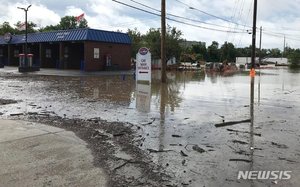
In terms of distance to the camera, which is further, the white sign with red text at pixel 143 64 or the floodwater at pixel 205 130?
the white sign with red text at pixel 143 64

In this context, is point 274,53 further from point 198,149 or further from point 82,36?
point 198,149

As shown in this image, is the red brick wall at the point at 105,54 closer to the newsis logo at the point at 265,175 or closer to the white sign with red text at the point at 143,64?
the white sign with red text at the point at 143,64

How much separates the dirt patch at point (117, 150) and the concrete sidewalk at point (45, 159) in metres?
0.24

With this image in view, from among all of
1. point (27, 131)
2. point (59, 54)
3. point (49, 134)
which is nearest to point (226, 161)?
point (49, 134)

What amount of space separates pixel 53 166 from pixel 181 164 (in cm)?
229

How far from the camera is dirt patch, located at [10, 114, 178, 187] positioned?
5695 mm

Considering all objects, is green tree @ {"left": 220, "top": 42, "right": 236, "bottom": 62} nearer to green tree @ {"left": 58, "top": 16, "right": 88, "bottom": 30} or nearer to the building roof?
green tree @ {"left": 58, "top": 16, "right": 88, "bottom": 30}

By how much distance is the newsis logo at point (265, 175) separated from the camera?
5820mm

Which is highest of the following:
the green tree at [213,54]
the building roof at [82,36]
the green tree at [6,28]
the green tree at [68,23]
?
the green tree at [68,23]

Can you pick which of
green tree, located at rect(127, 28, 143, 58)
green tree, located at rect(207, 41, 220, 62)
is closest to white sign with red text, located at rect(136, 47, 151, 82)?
green tree, located at rect(127, 28, 143, 58)

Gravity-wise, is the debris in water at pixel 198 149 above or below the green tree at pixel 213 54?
below

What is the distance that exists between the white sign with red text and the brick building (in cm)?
1821

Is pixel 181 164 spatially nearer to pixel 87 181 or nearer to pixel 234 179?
pixel 234 179

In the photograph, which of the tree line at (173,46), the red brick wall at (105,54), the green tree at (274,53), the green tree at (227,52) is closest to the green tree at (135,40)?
the tree line at (173,46)
